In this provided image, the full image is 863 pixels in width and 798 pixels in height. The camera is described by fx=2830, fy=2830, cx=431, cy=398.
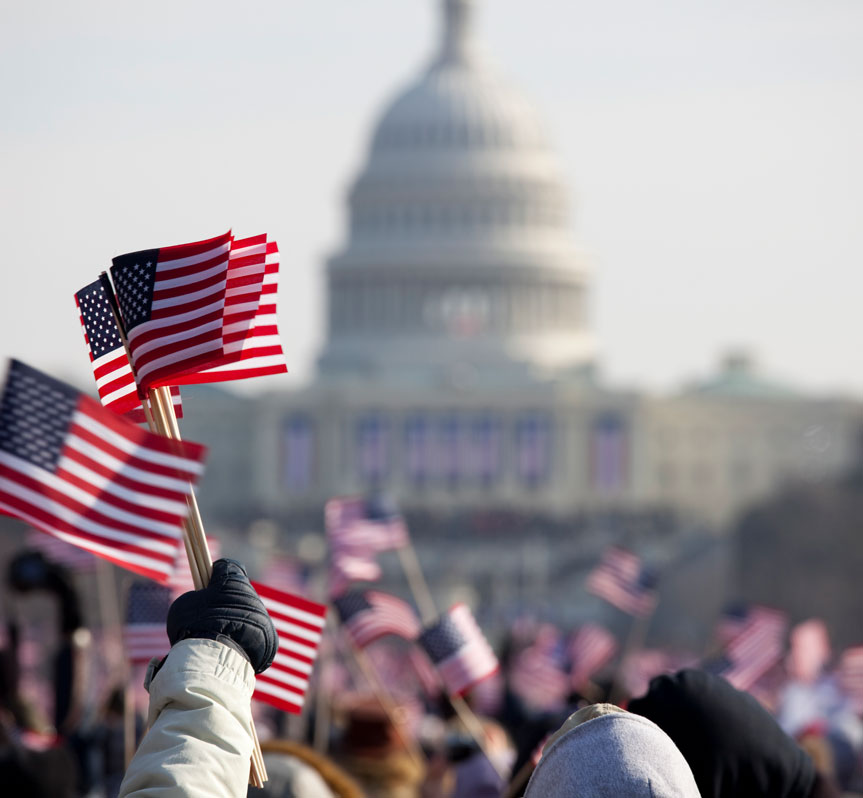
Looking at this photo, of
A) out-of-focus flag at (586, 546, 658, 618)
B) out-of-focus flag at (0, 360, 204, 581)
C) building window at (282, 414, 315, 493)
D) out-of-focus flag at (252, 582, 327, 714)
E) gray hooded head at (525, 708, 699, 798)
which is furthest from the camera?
building window at (282, 414, 315, 493)

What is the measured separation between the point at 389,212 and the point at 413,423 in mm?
14585

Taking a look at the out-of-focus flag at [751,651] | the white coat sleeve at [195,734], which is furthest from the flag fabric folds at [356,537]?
the white coat sleeve at [195,734]

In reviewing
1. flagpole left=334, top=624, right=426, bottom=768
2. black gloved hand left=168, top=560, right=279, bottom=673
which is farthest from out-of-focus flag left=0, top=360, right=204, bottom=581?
flagpole left=334, top=624, right=426, bottom=768

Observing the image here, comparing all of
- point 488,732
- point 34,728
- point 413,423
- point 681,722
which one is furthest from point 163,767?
point 413,423

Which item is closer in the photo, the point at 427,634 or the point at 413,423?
the point at 427,634

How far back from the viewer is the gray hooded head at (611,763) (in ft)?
Result: 21.1

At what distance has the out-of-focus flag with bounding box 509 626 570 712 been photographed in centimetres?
2681

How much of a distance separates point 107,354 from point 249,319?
17.6 inches

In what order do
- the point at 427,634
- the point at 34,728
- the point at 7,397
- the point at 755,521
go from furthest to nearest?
the point at 755,521 → the point at 427,634 → the point at 34,728 → the point at 7,397

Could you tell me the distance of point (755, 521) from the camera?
3952 inches

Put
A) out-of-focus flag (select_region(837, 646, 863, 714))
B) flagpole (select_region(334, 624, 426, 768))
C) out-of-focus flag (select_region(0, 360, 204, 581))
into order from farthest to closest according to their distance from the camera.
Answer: out-of-focus flag (select_region(837, 646, 863, 714)) < flagpole (select_region(334, 624, 426, 768)) < out-of-focus flag (select_region(0, 360, 204, 581))

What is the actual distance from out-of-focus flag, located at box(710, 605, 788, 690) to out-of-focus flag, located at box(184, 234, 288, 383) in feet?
30.3

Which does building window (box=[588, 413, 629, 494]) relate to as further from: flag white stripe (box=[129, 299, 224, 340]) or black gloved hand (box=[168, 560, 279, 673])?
black gloved hand (box=[168, 560, 279, 673])

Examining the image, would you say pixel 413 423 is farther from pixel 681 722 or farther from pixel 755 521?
pixel 681 722
